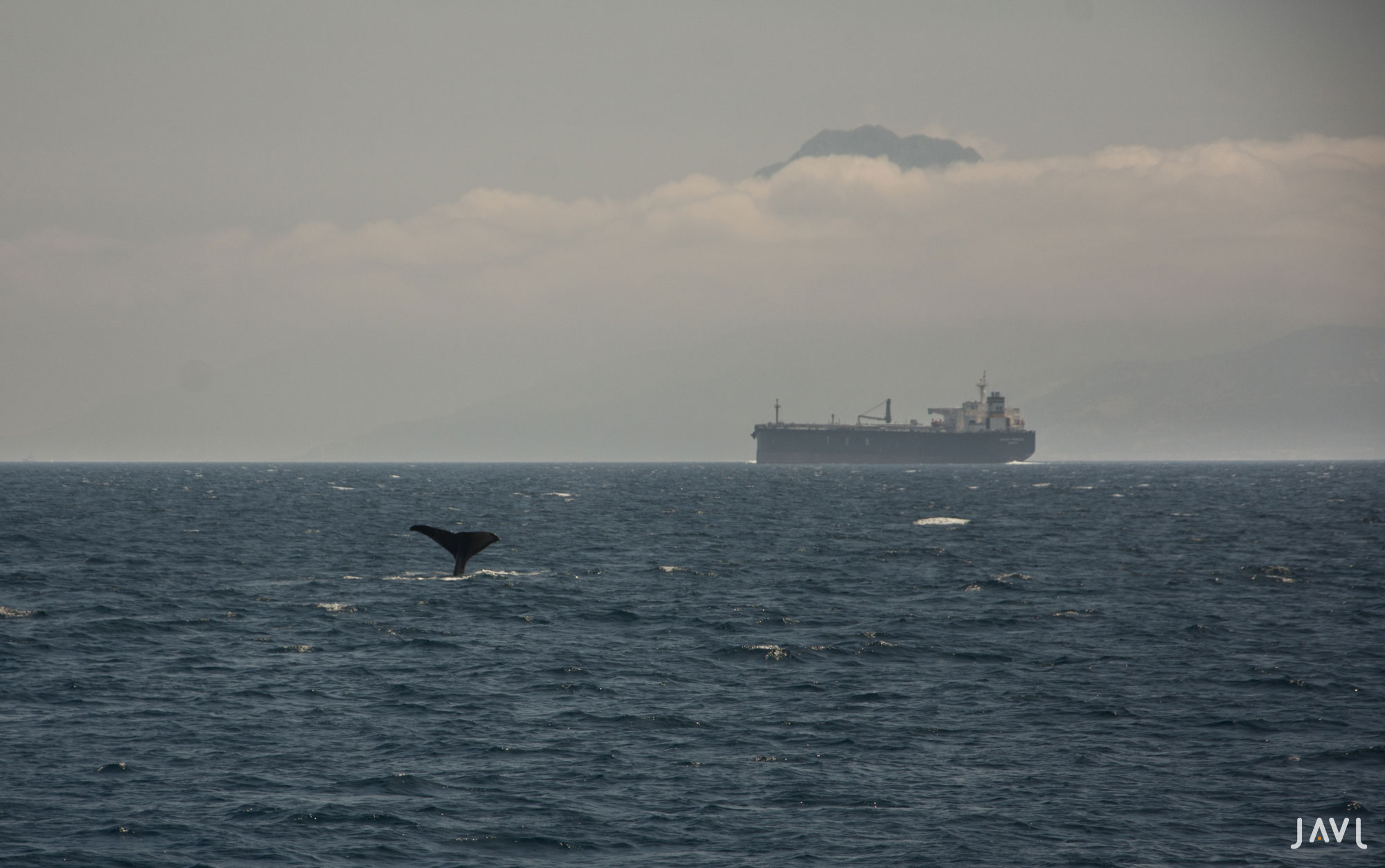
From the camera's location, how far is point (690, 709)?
24.5 metres

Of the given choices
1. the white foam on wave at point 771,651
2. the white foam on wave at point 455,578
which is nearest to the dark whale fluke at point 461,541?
the white foam on wave at point 771,651

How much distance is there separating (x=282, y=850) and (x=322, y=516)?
75329mm

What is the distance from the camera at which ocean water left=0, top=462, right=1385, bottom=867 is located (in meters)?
17.3

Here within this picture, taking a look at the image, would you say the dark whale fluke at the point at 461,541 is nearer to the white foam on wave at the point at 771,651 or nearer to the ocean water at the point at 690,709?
the ocean water at the point at 690,709

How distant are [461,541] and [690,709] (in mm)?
6524

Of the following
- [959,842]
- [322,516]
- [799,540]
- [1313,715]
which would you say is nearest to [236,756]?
[959,842]

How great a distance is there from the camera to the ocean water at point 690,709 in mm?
17281

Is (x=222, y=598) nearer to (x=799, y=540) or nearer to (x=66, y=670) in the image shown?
(x=66, y=670)

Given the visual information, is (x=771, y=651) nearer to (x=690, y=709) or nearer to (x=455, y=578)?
(x=690, y=709)

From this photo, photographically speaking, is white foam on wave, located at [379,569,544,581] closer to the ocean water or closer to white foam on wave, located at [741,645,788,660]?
the ocean water

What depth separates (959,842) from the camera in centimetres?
1705

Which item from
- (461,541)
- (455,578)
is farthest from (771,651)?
(455,578)

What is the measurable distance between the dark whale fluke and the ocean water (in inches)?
111

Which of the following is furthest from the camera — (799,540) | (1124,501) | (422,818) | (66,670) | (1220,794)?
(1124,501)
